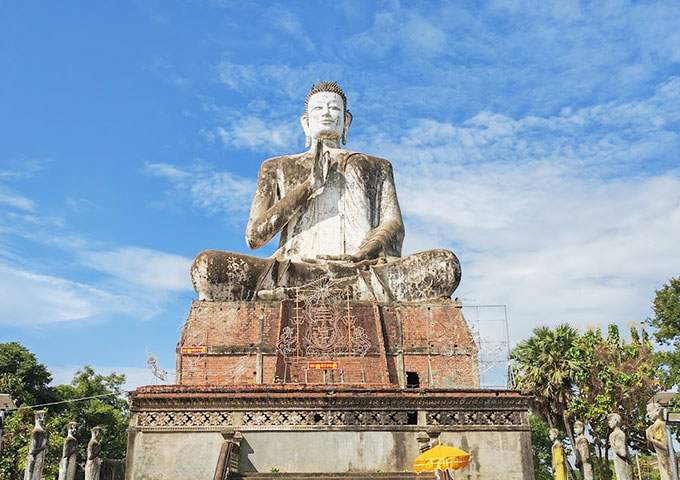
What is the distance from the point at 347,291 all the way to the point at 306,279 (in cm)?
147

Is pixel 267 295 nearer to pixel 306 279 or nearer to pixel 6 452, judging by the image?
pixel 306 279

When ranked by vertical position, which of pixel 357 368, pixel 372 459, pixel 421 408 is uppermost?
pixel 357 368

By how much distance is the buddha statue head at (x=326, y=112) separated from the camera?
21.0 metres

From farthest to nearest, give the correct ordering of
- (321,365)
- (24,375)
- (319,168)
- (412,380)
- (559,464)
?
(24,375) → (319,168) → (412,380) → (321,365) → (559,464)

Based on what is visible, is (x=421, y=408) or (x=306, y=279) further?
(x=306, y=279)

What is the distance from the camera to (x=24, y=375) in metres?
28.9

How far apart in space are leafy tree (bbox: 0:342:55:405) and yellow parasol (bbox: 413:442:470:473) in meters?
22.6

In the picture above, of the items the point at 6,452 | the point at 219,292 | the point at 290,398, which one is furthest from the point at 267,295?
the point at 6,452

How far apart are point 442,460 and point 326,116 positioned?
1339 centimetres

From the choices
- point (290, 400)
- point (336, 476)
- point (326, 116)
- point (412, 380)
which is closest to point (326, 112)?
point (326, 116)

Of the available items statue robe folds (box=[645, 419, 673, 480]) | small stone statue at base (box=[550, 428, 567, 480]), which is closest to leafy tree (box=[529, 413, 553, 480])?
small stone statue at base (box=[550, 428, 567, 480])

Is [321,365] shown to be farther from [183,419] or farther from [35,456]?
[35,456]

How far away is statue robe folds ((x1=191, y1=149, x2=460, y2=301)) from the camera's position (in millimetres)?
16094

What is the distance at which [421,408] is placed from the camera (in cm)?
1162
